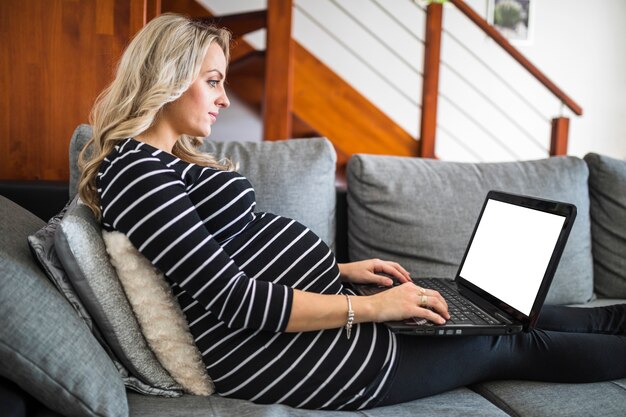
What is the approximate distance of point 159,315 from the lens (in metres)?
1.01

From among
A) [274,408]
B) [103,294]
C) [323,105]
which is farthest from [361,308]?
[323,105]

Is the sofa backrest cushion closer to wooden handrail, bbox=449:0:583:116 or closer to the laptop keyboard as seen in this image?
the laptop keyboard

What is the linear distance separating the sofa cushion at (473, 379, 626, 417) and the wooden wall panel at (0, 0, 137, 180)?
1327mm

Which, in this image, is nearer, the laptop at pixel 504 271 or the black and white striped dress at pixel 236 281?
the black and white striped dress at pixel 236 281

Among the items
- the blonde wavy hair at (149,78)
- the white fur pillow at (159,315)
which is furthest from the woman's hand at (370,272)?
the blonde wavy hair at (149,78)

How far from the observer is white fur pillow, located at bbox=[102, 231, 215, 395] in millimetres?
979

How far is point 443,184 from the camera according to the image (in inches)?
65.3

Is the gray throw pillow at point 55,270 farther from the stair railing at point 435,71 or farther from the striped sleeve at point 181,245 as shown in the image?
→ the stair railing at point 435,71

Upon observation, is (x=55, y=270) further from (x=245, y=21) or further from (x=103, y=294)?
(x=245, y=21)

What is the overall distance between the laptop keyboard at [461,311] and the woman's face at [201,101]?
2.13ft

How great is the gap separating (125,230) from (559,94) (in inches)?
104

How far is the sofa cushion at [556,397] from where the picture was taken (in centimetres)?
103

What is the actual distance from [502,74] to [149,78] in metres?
3.70

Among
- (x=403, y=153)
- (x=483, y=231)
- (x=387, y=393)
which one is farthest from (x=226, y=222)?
(x=403, y=153)
